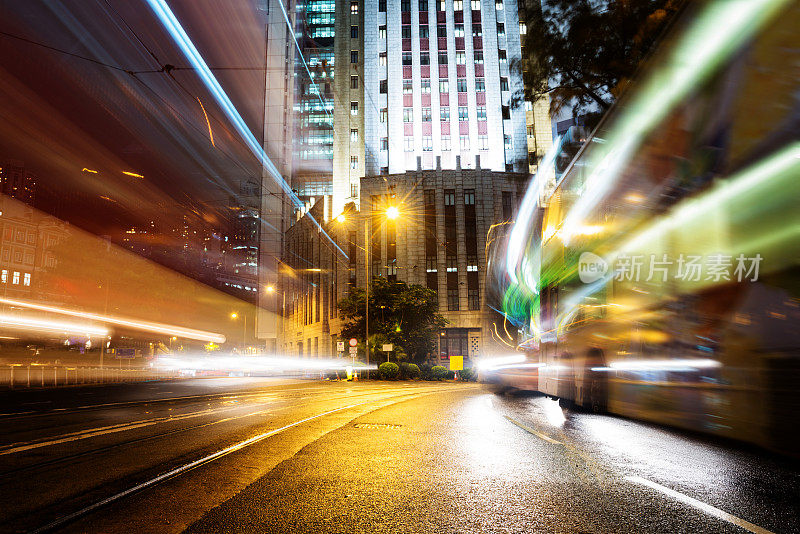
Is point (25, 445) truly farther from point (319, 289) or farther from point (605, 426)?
point (319, 289)

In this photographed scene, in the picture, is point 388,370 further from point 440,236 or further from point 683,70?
point 683,70

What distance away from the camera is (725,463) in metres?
5.42

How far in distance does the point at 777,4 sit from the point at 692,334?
2921 mm

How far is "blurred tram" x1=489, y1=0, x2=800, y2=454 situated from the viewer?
3959 mm

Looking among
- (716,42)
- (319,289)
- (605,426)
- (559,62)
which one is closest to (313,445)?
(605,426)

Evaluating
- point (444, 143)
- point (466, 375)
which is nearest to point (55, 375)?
point (466, 375)

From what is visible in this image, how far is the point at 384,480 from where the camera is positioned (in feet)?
14.7

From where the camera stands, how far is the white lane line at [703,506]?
3078mm

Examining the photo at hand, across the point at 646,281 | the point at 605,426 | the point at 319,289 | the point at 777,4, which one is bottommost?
the point at 605,426

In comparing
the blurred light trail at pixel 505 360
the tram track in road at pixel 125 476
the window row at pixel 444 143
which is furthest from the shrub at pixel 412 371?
the tram track in road at pixel 125 476

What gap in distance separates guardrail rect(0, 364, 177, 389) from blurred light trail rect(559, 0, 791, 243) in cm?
2242

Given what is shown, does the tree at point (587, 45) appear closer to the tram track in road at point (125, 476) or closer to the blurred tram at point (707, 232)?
the blurred tram at point (707, 232)

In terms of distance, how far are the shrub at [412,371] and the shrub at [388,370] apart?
63.0 inches

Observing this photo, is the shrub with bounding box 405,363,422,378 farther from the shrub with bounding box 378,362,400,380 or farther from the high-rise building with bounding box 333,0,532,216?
the high-rise building with bounding box 333,0,532,216
